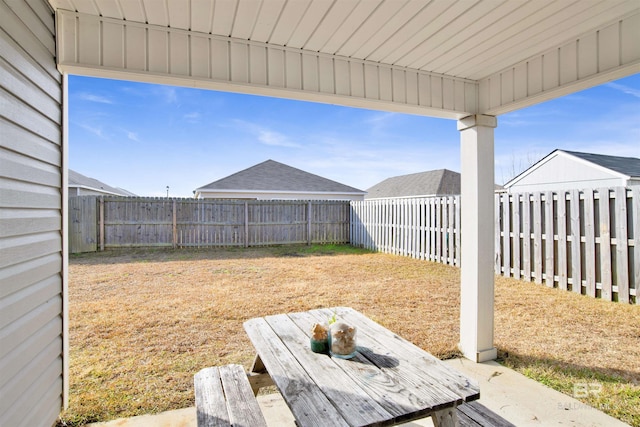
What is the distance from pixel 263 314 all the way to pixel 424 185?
14.4 metres

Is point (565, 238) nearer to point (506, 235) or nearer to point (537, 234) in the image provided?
point (537, 234)

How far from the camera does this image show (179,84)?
2109 millimetres

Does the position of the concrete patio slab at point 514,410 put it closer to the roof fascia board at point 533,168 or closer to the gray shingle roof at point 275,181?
the gray shingle roof at point 275,181

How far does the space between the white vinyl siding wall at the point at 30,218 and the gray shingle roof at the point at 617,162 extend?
13941 millimetres

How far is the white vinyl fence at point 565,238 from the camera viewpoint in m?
4.19

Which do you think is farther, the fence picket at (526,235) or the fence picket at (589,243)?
the fence picket at (526,235)

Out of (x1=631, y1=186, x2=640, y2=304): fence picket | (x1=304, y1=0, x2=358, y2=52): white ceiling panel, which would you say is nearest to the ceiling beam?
(x1=304, y1=0, x2=358, y2=52): white ceiling panel

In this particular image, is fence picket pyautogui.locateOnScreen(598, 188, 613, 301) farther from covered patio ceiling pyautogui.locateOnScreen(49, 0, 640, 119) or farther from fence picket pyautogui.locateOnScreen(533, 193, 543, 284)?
covered patio ceiling pyautogui.locateOnScreen(49, 0, 640, 119)

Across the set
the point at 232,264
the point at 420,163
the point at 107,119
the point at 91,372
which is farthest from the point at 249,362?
the point at 420,163

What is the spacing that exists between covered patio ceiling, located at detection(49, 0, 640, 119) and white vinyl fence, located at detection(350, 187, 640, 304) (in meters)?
3.10

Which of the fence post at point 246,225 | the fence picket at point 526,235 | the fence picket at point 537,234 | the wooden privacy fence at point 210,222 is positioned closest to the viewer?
the fence picket at point 537,234

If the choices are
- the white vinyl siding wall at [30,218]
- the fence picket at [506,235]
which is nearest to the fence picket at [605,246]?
the fence picket at [506,235]

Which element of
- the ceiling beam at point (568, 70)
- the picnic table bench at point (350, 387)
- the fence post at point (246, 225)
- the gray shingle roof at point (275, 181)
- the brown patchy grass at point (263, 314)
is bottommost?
the brown patchy grass at point (263, 314)

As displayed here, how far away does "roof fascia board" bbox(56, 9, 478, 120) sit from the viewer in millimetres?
1830
